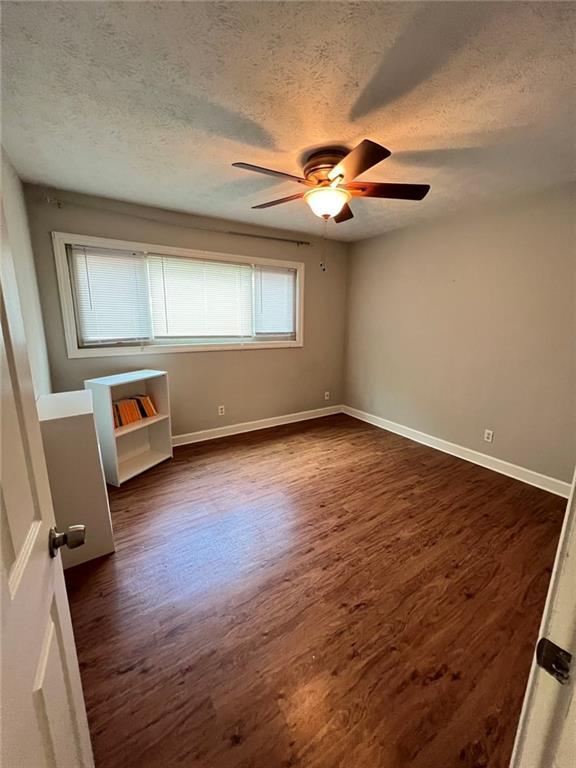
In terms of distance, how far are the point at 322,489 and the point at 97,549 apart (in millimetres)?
1667

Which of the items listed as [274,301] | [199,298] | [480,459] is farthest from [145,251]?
[480,459]

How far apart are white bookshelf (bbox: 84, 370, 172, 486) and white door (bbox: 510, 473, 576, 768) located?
2.78 metres

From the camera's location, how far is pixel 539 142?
1.81 meters

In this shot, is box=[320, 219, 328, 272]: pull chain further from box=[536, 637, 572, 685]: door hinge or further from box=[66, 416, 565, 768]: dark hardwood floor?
box=[536, 637, 572, 685]: door hinge

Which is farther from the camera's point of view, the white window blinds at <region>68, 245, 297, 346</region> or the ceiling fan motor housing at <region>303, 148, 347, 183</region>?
the white window blinds at <region>68, 245, 297, 346</region>

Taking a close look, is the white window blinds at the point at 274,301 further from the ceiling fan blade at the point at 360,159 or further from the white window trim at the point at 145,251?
the ceiling fan blade at the point at 360,159

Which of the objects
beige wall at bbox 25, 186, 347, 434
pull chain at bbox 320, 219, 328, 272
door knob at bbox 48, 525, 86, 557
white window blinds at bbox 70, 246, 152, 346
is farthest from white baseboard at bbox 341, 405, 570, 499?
door knob at bbox 48, 525, 86, 557

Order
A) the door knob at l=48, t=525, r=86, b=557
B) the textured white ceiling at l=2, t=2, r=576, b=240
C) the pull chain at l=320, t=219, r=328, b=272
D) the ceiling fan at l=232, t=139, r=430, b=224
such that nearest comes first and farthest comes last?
the door knob at l=48, t=525, r=86, b=557
the textured white ceiling at l=2, t=2, r=576, b=240
the ceiling fan at l=232, t=139, r=430, b=224
the pull chain at l=320, t=219, r=328, b=272

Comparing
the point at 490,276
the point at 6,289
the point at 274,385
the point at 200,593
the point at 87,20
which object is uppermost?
the point at 87,20

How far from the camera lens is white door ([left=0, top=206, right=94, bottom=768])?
0.49 meters

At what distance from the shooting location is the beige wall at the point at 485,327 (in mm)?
2531

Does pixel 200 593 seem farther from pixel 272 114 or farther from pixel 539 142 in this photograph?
pixel 539 142

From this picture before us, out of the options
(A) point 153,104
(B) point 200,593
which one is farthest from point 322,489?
(A) point 153,104

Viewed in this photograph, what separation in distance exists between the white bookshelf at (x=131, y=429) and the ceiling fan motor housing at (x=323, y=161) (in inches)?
Answer: 84.4
